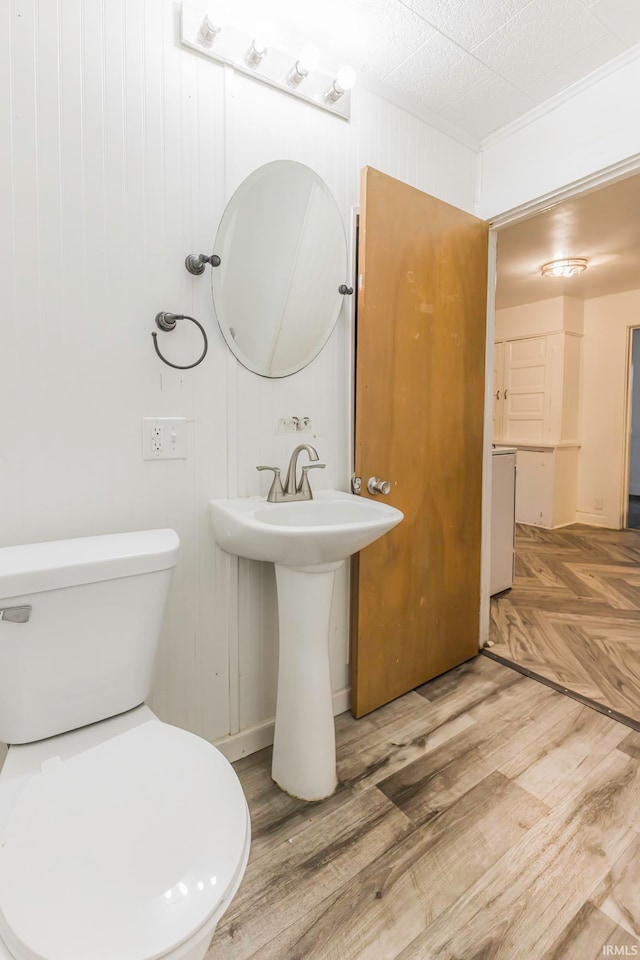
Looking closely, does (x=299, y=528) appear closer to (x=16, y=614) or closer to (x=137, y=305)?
(x=16, y=614)

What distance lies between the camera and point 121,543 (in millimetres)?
1116

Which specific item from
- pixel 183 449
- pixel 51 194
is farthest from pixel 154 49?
pixel 183 449

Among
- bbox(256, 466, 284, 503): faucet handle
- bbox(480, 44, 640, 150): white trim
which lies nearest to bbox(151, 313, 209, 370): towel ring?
bbox(256, 466, 284, 503): faucet handle

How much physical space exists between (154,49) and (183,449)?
1.07 m

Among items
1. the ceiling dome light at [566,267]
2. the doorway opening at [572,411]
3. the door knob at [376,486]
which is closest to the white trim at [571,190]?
the doorway opening at [572,411]

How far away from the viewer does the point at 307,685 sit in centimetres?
137

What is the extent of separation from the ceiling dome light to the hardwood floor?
11.2 feet

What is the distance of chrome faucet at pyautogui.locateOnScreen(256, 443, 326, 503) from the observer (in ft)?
4.84

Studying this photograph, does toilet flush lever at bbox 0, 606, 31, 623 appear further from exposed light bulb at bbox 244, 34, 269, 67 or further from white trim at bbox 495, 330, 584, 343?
white trim at bbox 495, 330, 584, 343

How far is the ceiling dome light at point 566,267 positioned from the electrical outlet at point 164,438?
3701mm

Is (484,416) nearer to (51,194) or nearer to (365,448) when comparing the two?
(365,448)

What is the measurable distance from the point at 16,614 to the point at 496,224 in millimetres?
2271

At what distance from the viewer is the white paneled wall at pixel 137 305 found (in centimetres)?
110

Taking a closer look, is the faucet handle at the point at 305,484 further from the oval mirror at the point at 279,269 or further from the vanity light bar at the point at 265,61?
the vanity light bar at the point at 265,61
